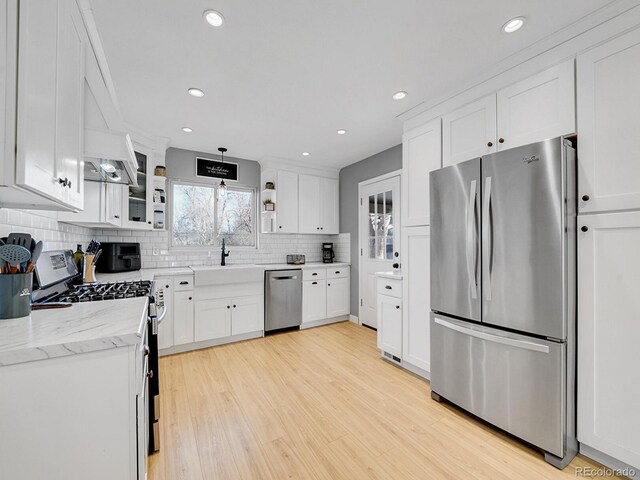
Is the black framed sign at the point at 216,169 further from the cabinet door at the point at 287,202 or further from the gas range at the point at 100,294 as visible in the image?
the gas range at the point at 100,294

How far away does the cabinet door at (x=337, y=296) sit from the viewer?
4383mm

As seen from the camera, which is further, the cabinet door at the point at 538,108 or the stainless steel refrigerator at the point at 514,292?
the cabinet door at the point at 538,108

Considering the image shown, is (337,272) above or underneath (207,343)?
above

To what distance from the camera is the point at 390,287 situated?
295cm

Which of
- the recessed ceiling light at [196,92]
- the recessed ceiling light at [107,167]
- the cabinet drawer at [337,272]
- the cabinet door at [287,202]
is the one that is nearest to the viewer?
the recessed ceiling light at [107,167]

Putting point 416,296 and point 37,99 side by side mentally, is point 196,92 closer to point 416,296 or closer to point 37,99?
point 37,99

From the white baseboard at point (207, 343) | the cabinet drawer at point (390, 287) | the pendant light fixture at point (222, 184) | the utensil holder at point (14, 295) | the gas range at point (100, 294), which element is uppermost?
the pendant light fixture at point (222, 184)

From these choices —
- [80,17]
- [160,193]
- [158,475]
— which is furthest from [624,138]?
[160,193]

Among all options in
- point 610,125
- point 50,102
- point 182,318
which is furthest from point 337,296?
point 50,102

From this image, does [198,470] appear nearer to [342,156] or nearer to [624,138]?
[624,138]

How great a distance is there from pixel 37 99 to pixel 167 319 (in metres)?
2.71

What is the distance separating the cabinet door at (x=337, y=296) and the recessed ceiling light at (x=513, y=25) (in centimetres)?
346

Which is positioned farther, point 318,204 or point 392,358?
point 318,204

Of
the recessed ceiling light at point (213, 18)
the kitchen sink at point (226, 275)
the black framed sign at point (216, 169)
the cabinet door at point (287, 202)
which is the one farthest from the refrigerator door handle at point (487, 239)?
the black framed sign at point (216, 169)
